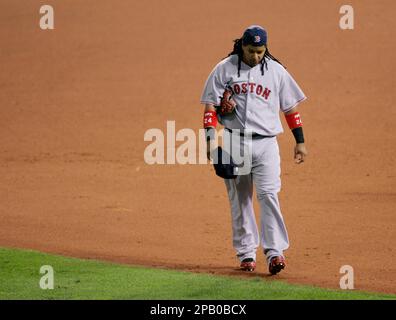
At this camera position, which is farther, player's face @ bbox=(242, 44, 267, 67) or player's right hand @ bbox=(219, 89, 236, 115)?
player's right hand @ bbox=(219, 89, 236, 115)

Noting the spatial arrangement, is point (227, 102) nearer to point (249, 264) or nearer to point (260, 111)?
point (260, 111)

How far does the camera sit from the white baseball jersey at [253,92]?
868 cm

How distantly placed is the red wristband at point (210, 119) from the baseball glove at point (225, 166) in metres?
0.25

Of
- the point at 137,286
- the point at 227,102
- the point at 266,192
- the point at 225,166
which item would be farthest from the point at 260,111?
the point at 137,286

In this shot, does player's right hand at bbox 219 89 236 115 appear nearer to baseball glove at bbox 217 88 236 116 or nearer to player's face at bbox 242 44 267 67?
baseball glove at bbox 217 88 236 116

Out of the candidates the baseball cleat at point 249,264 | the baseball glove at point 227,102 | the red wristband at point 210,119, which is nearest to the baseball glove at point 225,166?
the red wristband at point 210,119

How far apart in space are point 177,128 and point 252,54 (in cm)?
998

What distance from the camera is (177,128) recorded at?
18.5 metres

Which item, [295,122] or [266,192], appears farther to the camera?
[295,122]

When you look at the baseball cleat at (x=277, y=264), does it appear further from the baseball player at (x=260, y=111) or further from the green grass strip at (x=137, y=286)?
the green grass strip at (x=137, y=286)

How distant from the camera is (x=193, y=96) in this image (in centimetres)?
2048

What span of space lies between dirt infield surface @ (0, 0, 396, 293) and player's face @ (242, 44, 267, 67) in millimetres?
1771

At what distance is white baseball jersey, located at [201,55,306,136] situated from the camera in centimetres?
868

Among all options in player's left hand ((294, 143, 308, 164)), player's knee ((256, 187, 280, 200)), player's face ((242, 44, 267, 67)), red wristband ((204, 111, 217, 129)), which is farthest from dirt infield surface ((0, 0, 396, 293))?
player's face ((242, 44, 267, 67))
